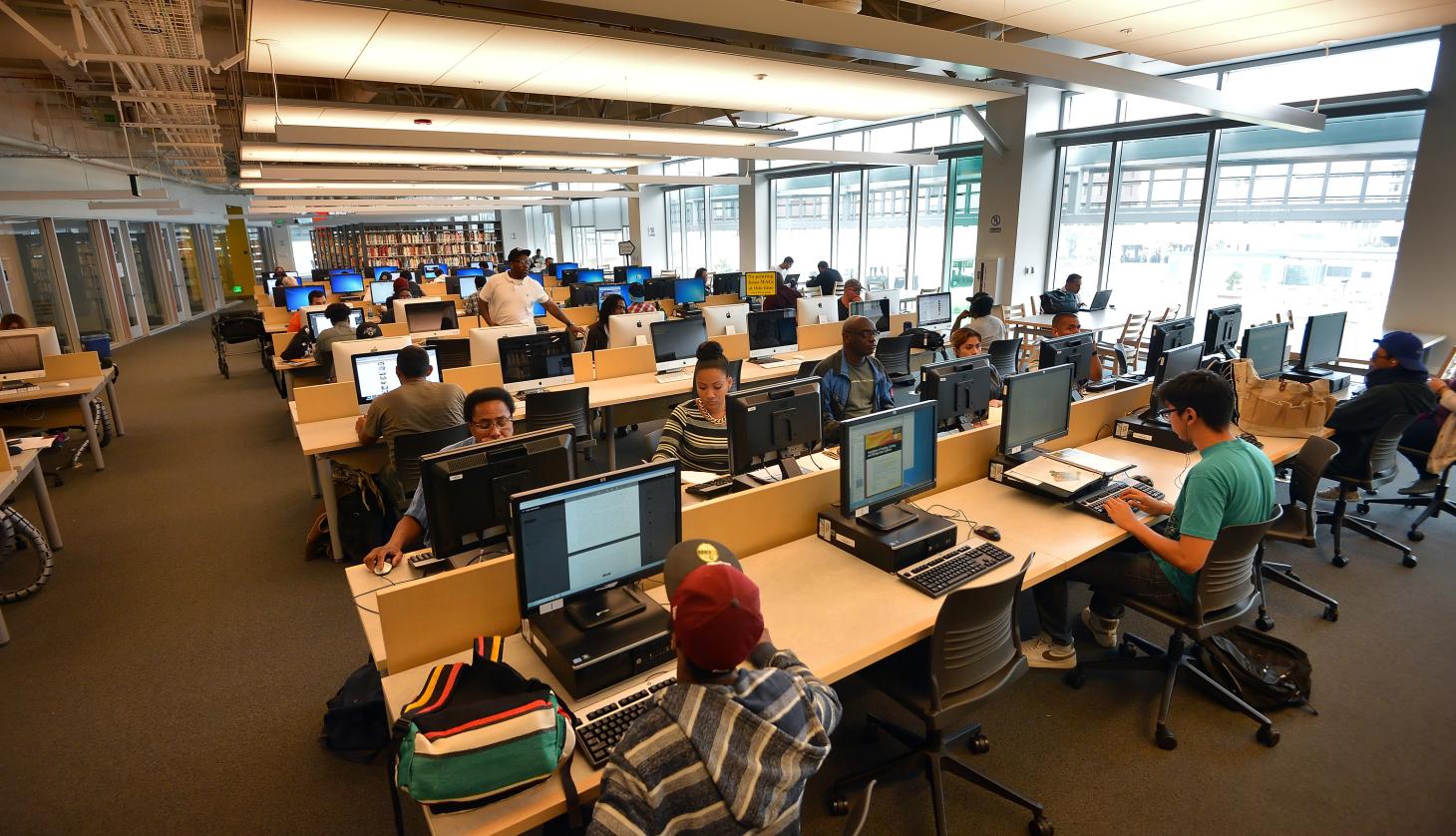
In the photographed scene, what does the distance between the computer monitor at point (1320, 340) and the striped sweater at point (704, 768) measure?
20.0 feet

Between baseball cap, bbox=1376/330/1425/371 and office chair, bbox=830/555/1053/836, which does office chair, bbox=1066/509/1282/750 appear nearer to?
office chair, bbox=830/555/1053/836

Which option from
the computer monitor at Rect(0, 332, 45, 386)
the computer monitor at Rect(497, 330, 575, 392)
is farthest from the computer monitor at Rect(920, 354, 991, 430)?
the computer monitor at Rect(0, 332, 45, 386)

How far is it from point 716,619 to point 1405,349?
4994 mm

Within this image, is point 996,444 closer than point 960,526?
No

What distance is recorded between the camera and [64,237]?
11.6 m

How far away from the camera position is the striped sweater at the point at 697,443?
11.4 feet

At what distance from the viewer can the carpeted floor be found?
8.24ft

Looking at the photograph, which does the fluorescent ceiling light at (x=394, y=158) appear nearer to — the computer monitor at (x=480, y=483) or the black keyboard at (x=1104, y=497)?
the computer monitor at (x=480, y=483)

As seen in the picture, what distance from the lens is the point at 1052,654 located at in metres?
3.18

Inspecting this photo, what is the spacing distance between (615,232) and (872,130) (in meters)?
10.5

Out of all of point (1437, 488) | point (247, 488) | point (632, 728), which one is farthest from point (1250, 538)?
point (247, 488)

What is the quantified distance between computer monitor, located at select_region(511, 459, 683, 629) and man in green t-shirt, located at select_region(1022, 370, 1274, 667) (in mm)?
1848

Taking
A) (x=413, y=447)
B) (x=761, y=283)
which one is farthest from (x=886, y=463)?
(x=761, y=283)

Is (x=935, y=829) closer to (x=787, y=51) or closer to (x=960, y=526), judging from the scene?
(x=960, y=526)
